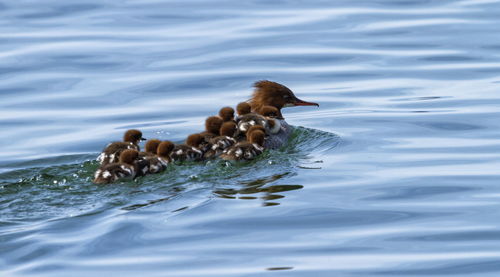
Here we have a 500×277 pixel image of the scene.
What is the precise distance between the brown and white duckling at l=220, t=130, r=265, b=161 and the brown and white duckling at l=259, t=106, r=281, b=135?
58cm

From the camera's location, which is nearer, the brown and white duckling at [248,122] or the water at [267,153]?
the water at [267,153]

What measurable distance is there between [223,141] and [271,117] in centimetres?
125

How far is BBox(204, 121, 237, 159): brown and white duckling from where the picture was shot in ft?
29.7

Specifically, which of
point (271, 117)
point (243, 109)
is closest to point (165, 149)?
point (243, 109)

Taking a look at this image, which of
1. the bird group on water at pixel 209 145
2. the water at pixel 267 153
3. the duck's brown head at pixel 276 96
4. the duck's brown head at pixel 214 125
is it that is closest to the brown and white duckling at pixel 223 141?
the bird group on water at pixel 209 145

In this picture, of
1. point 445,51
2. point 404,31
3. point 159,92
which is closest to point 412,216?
point 159,92

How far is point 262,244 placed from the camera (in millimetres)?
6629

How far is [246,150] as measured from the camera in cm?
888

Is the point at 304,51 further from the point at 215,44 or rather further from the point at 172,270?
the point at 172,270

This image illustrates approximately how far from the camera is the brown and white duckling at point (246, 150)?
8812 millimetres

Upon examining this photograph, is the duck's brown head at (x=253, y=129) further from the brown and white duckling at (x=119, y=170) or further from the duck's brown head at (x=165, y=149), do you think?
the brown and white duckling at (x=119, y=170)

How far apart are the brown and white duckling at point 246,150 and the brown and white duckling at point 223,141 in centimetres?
11

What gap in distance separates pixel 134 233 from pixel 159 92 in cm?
539

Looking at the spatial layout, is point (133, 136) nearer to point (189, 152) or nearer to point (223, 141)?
point (189, 152)
